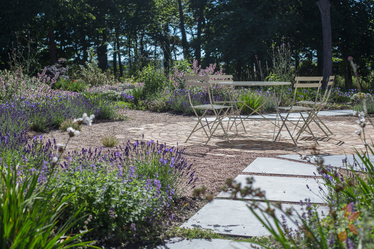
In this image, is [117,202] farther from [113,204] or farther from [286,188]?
[286,188]

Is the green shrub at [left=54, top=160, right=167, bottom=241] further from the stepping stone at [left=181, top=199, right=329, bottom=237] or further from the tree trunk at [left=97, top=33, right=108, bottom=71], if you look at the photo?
the tree trunk at [left=97, top=33, right=108, bottom=71]

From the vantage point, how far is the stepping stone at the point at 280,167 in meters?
3.42

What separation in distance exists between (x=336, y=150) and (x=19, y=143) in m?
4.10

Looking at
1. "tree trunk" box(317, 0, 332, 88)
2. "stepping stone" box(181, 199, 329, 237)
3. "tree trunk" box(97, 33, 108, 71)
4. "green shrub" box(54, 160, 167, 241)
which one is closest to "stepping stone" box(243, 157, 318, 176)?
"stepping stone" box(181, 199, 329, 237)

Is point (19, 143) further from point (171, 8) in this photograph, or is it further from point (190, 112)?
point (171, 8)

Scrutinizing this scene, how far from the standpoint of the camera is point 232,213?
2379 millimetres

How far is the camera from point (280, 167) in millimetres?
A: 3602

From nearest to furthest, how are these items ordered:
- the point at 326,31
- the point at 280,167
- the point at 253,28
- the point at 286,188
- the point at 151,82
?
the point at 286,188 < the point at 280,167 < the point at 151,82 < the point at 326,31 < the point at 253,28

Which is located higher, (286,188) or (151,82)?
(151,82)

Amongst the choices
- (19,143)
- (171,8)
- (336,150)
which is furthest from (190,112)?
(171,8)

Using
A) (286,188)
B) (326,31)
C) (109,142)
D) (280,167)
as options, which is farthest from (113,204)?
(326,31)

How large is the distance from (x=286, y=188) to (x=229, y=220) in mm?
873

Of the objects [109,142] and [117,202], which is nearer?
[117,202]

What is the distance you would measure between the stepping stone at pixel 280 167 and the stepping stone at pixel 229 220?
99 cm
